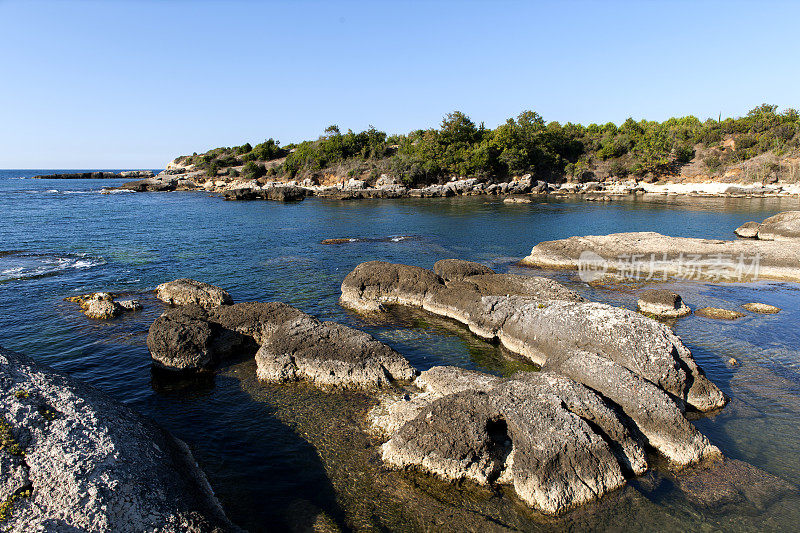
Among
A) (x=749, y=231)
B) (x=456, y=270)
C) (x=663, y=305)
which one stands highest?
(x=749, y=231)

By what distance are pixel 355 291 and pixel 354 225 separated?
31.5m

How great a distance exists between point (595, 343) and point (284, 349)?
10.7 metres

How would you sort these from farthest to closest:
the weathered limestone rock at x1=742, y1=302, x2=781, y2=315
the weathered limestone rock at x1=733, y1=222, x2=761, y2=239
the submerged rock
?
the weathered limestone rock at x1=733, y1=222, x2=761, y2=239
the weathered limestone rock at x1=742, y1=302, x2=781, y2=315
the submerged rock

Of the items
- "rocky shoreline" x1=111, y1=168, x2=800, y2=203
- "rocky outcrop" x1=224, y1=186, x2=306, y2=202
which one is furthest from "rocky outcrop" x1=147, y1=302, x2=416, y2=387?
"rocky outcrop" x1=224, y1=186, x2=306, y2=202

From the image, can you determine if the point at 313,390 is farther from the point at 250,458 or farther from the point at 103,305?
the point at 103,305

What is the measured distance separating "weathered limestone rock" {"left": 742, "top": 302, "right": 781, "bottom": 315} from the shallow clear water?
0.42 m

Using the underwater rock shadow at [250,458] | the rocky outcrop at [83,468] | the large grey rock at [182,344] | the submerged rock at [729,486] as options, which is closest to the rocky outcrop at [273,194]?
the large grey rock at [182,344]

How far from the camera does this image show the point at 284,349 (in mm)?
15219

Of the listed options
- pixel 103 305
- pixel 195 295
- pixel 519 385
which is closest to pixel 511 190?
pixel 195 295

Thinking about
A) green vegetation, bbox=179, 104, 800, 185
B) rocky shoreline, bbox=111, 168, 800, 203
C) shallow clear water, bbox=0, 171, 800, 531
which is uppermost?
green vegetation, bbox=179, 104, 800, 185

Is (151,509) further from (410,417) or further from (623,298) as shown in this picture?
(623,298)

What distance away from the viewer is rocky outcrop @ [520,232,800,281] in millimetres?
27734

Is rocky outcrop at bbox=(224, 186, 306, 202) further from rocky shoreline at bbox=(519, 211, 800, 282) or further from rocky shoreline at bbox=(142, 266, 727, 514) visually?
rocky shoreline at bbox=(142, 266, 727, 514)

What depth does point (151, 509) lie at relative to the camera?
734 cm
